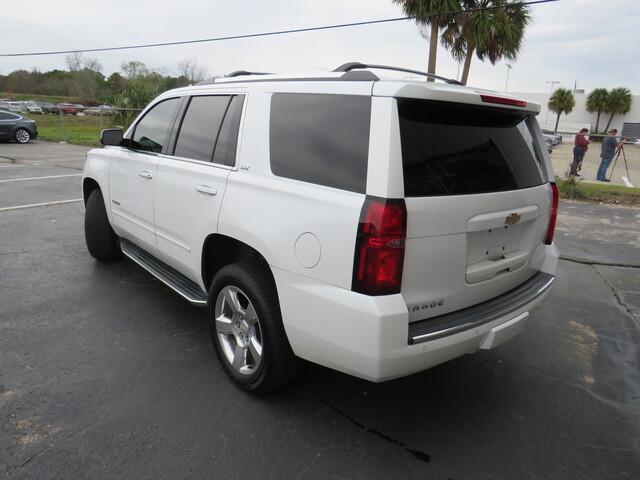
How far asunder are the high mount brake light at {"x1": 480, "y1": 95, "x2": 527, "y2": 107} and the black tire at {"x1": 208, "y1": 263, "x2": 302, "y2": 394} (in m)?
1.52

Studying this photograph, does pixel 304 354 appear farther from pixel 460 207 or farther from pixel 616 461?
pixel 616 461

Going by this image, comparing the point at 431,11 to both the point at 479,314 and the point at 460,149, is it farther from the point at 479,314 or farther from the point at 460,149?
the point at 479,314

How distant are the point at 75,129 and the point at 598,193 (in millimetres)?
28956

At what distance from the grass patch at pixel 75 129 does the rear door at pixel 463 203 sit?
17709 millimetres

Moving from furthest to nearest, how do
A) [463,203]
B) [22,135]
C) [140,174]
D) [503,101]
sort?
[22,135] < [140,174] < [503,101] < [463,203]

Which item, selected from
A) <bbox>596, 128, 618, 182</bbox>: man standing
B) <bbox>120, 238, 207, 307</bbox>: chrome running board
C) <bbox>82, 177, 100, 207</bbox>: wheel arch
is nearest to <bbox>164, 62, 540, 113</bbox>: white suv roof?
<bbox>120, 238, 207, 307</bbox>: chrome running board

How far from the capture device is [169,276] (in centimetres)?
376

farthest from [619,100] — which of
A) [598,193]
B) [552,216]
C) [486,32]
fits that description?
[552,216]

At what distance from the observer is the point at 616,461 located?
8.16 feet

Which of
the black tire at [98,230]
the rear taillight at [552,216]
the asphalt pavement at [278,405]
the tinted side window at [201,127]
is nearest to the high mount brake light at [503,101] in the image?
the rear taillight at [552,216]

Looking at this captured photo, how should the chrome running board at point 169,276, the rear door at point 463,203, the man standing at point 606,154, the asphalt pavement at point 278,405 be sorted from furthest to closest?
1. the man standing at point 606,154
2. the chrome running board at point 169,276
3. the asphalt pavement at point 278,405
4. the rear door at point 463,203

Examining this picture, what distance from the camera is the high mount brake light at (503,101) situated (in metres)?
2.47

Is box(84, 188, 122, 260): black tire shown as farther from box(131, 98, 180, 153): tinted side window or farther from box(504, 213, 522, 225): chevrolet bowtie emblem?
box(504, 213, 522, 225): chevrolet bowtie emblem

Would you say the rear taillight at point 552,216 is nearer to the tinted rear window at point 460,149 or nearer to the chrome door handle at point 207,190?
the tinted rear window at point 460,149
